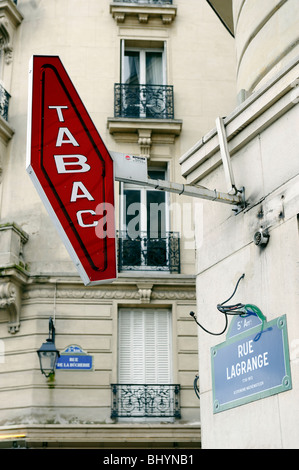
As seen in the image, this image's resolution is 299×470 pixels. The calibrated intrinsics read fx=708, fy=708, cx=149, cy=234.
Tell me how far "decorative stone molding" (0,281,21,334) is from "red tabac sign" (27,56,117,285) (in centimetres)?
836

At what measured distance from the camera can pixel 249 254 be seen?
634cm

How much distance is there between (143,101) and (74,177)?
1087cm

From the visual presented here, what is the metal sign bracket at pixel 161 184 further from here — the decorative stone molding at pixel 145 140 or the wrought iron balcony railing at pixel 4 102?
the wrought iron balcony railing at pixel 4 102

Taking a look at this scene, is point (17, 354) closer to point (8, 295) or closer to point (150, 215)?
point (8, 295)

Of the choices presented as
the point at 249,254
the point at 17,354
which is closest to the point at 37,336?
the point at 17,354

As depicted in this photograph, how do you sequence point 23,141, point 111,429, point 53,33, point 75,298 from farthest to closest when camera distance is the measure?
point 53,33 → point 23,141 → point 75,298 → point 111,429

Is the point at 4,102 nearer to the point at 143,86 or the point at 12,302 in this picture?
the point at 143,86

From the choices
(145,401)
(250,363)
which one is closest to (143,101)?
(145,401)

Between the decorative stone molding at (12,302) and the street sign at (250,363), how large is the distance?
8947 millimetres

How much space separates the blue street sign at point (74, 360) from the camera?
1477 centimetres

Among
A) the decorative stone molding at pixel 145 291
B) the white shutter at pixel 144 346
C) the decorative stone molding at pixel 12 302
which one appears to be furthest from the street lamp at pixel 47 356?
the decorative stone molding at pixel 145 291

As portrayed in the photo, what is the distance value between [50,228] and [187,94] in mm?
4810

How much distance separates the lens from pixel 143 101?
17.2 m

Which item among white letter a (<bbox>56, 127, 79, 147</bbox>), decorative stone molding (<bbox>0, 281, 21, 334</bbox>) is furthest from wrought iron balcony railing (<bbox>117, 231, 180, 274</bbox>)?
white letter a (<bbox>56, 127, 79, 147</bbox>)
